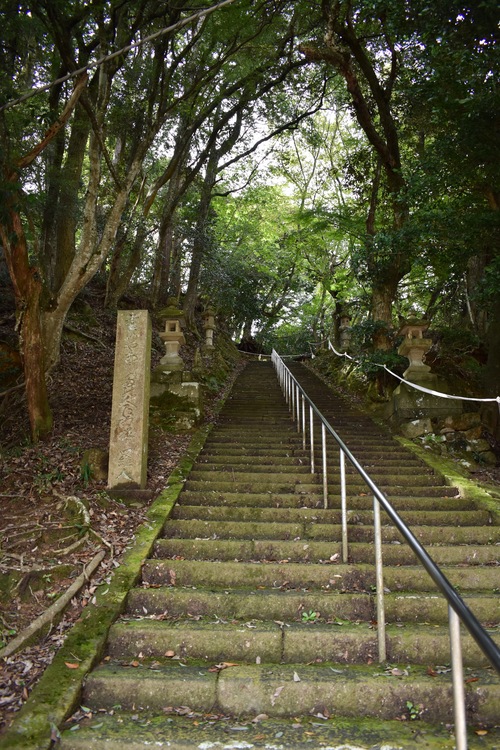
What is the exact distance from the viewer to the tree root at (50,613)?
2754 mm

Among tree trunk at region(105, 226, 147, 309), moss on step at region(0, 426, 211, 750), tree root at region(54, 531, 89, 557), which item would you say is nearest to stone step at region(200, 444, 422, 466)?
moss on step at region(0, 426, 211, 750)

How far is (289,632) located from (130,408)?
9.22ft

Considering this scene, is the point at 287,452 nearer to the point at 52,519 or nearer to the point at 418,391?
the point at 418,391

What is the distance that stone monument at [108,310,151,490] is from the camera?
190 inches

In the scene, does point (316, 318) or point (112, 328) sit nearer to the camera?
point (112, 328)

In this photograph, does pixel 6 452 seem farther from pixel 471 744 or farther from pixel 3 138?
pixel 471 744

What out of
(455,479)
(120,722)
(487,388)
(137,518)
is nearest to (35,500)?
(137,518)

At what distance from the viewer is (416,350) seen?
7.90 m

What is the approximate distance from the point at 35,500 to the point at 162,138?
1092 cm

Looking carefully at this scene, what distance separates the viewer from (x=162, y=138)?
1239 cm

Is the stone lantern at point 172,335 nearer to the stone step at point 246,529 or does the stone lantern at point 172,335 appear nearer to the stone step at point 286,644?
the stone step at point 246,529

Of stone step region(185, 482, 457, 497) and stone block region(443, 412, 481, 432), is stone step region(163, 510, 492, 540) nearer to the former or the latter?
stone step region(185, 482, 457, 497)

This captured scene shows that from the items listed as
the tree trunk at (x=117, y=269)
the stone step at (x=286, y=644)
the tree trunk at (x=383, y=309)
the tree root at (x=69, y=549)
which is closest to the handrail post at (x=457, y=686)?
the stone step at (x=286, y=644)

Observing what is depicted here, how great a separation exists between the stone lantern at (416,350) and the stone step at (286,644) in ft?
17.3
